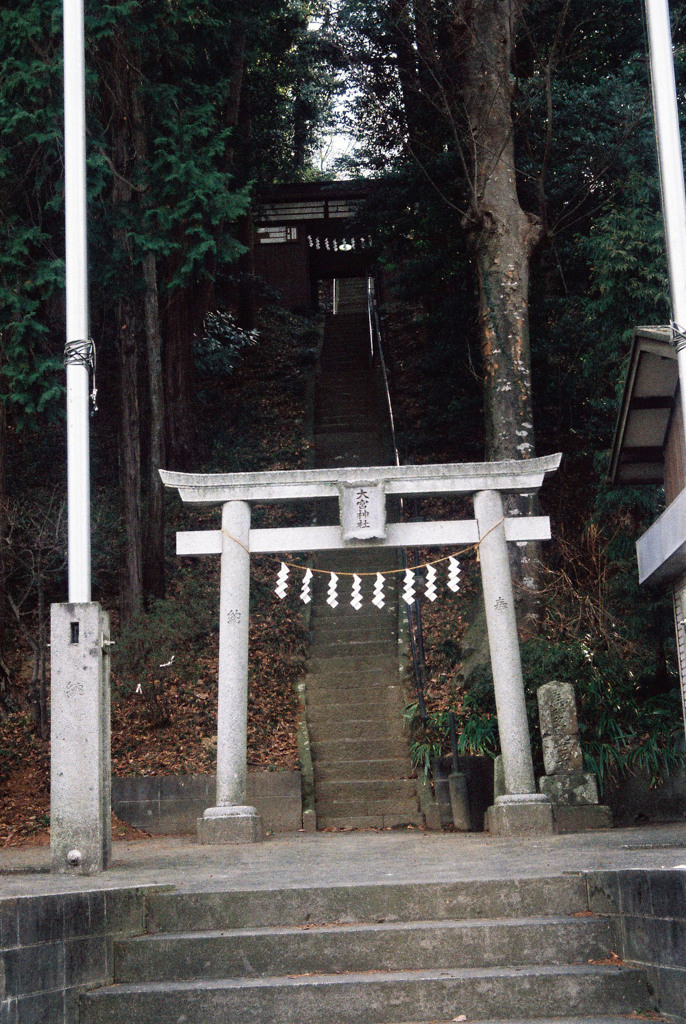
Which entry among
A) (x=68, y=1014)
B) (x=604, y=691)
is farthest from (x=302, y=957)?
(x=604, y=691)

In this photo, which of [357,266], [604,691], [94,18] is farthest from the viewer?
[357,266]

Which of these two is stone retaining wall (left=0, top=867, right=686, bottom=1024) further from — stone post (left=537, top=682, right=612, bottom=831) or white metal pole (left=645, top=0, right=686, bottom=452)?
stone post (left=537, top=682, right=612, bottom=831)

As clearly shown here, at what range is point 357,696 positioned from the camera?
13664 millimetres

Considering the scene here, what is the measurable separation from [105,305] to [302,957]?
39.4ft

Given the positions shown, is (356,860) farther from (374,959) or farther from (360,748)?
(360,748)

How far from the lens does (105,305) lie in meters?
15.7

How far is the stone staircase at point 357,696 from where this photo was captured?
11.9 metres

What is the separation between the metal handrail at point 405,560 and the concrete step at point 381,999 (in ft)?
23.4

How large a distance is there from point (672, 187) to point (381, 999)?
516cm

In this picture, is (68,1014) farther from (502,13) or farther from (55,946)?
(502,13)

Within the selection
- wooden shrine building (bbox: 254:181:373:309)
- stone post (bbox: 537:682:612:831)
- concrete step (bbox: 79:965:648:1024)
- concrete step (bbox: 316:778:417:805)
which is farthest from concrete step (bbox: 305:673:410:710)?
wooden shrine building (bbox: 254:181:373:309)

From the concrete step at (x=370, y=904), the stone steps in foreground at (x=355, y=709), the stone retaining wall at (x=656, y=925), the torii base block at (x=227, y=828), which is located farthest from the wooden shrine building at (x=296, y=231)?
the stone retaining wall at (x=656, y=925)

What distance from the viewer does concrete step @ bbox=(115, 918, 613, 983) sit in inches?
211

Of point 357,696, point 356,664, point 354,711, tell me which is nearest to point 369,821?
point 354,711
